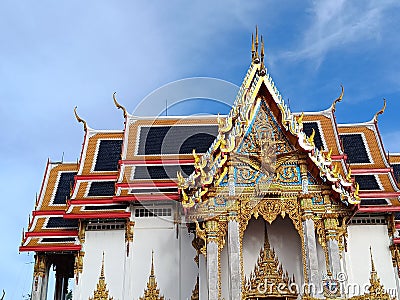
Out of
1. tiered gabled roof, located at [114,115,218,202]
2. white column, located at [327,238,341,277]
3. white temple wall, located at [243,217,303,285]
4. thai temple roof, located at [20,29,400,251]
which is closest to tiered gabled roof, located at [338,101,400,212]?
thai temple roof, located at [20,29,400,251]

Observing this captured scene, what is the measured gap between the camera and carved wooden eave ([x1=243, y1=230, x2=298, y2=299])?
42.2 ft

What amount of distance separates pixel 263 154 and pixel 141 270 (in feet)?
17.3

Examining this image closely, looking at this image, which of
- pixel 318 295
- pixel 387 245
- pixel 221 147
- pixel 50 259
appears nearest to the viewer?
pixel 318 295

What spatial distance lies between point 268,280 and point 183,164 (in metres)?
5.40

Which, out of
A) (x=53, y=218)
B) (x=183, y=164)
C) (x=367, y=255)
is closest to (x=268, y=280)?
(x=367, y=255)

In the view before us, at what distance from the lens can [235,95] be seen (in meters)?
14.0

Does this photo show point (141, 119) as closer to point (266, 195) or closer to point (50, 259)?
point (50, 259)

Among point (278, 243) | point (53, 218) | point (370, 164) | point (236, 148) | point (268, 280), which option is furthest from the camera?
point (370, 164)

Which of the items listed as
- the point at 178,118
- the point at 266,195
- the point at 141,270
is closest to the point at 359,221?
the point at 266,195

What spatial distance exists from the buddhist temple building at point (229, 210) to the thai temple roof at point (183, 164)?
0.04 m

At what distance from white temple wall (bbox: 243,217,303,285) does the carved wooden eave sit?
138 millimetres

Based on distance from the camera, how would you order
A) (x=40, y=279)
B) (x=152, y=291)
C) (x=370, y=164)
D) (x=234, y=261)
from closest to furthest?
(x=234, y=261)
(x=152, y=291)
(x=40, y=279)
(x=370, y=164)

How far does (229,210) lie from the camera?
12.4 m

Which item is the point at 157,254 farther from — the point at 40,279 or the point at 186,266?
the point at 40,279
